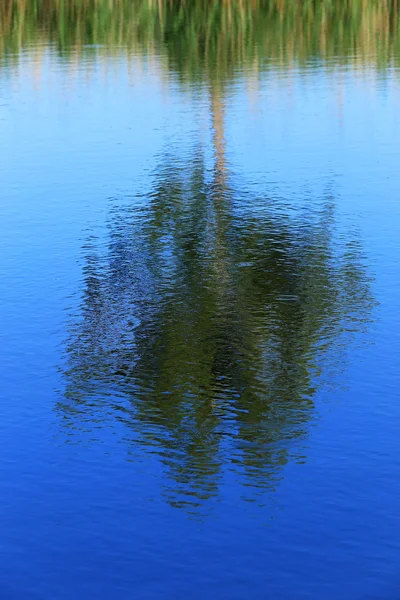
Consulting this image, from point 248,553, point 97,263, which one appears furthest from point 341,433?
point 97,263

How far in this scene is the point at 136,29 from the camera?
3086cm

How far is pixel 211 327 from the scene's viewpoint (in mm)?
11859

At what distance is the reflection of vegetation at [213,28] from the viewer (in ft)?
90.8

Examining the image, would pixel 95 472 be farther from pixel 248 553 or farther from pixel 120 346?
pixel 120 346

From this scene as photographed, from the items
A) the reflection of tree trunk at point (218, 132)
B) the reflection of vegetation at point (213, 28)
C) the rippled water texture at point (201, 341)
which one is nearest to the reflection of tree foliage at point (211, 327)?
the rippled water texture at point (201, 341)

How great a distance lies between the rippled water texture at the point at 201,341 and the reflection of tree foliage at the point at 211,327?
0.10ft

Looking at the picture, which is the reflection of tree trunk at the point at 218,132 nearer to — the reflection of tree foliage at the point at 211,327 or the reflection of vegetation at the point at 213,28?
the reflection of tree foliage at the point at 211,327

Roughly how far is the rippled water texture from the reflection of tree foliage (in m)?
0.03

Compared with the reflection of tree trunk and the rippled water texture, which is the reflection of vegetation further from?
the rippled water texture

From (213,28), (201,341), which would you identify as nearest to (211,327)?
(201,341)

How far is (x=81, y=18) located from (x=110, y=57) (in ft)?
18.0

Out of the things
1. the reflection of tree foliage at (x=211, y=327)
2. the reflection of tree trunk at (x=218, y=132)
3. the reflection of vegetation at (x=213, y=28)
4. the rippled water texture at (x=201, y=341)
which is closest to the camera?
the rippled water texture at (x=201, y=341)

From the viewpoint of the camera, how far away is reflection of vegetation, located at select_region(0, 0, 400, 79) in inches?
1090

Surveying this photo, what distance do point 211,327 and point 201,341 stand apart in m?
0.37
